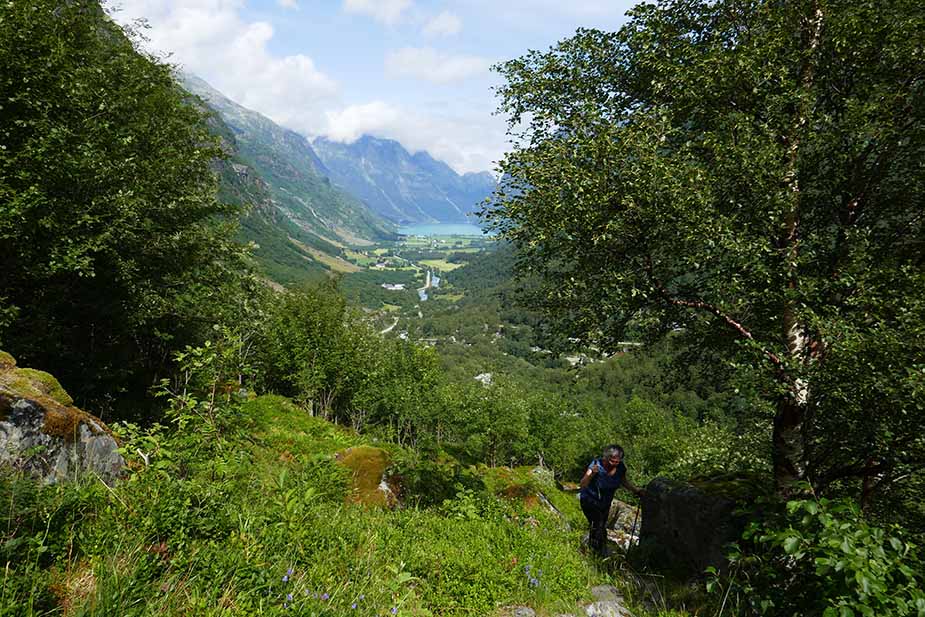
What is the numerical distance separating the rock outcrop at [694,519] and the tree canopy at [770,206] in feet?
4.23

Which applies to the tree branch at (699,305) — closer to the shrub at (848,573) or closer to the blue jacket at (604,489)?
the blue jacket at (604,489)

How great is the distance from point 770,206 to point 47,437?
10.8 meters

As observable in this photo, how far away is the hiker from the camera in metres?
8.62

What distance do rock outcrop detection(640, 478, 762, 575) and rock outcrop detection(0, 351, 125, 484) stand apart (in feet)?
31.6

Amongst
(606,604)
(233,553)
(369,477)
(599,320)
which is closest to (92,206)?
(369,477)

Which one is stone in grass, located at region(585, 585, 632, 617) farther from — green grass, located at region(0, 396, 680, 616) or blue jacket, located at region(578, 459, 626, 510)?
blue jacket, located at region(578, 459, 626, 510)

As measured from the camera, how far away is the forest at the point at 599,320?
3.57 m

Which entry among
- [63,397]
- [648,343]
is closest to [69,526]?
[63,397]

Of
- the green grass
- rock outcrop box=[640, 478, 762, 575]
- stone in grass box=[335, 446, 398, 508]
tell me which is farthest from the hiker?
stone in grass box=[335, 446, 398, 508]

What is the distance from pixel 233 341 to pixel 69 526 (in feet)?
8.13

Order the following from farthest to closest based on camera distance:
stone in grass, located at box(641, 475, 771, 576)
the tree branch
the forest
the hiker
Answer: the hiker → stone in grass, located at box(641, 475, 771, 576) → the tree branch → the forest

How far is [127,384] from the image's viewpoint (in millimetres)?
13812

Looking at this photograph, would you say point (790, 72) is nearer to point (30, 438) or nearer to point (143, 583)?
point (143, 583)

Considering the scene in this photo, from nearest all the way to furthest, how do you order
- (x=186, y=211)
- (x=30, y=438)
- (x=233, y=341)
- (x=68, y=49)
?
(x=30, y=438)
(x=233, y=341)
(x=68, y=49)
(x=186, y=211)
